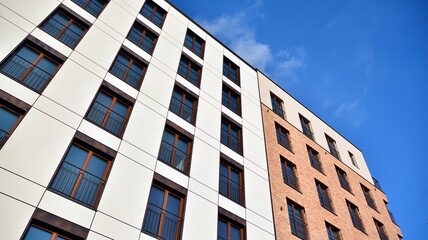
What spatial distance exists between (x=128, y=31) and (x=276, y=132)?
11.9m

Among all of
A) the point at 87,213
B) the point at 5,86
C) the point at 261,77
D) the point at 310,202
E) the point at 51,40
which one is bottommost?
the point at 87,213

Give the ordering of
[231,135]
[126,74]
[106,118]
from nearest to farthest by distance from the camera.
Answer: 1. [106,118]
2. [126,74]
3. [231,135]

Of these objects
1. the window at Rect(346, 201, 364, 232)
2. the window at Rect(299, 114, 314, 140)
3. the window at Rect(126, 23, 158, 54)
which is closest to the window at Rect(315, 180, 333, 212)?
the window at Rect(346, 201, 364, 232)

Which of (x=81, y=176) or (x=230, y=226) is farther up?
(x=230, y=226)

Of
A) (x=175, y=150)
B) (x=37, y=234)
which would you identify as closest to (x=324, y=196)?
(x=175, y=150)

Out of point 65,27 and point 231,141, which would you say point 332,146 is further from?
point 65,27

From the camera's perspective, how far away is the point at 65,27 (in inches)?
619

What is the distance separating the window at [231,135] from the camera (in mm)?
18106

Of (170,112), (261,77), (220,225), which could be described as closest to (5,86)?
(170,112)

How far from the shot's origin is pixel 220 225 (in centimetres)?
1421

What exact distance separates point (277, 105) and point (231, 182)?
11.4m

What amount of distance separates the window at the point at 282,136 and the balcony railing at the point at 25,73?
14902 millimetres

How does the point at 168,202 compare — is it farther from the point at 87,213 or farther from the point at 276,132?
the point at 276,132

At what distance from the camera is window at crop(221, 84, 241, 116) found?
2063cm
